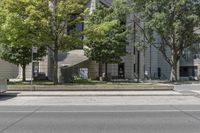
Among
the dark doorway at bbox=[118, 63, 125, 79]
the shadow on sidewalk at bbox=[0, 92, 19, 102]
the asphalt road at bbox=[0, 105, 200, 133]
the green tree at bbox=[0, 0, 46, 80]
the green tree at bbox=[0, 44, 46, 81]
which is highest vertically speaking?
the green tree at bbox=[0, 0, 46, 80]

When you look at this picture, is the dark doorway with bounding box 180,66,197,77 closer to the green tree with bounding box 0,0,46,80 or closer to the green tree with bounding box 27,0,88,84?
the green tree with bounding box 27,0,88,84

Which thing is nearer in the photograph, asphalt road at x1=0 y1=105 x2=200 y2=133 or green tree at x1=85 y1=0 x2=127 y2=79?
asphalt road at x1=0 y1=105 x2=200 y2=133

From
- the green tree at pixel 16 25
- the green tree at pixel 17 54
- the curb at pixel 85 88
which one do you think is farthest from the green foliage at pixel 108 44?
the curb at pixel 85 88

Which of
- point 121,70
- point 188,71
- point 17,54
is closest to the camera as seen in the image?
point 17,54

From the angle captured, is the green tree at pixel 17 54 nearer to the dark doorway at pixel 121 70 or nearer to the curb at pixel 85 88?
the curb at pixel 85 88

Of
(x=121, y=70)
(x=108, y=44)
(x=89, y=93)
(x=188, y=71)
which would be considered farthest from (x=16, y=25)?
(x=188, y=71)

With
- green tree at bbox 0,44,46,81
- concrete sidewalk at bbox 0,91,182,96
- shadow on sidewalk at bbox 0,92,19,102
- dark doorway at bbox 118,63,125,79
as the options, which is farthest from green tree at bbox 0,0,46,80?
dark doorway at bbox 118,63,125,79

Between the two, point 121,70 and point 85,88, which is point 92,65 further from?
point 85,88

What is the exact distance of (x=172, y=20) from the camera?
48969mm

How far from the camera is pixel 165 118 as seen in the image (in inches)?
608

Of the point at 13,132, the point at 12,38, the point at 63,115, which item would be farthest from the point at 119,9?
the point at 13,132

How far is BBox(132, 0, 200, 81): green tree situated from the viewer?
48.0m

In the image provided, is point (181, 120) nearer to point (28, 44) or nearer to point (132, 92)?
point (132, 92)

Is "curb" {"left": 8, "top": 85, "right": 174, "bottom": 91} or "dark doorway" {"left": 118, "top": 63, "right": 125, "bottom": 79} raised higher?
"dark doorway" {"left": 118, "top": 63, "right": 125, "bottom": 79}
